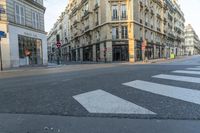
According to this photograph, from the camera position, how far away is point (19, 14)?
24.3 m

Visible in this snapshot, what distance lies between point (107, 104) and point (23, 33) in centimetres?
2275

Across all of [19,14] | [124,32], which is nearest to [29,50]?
[19,14]

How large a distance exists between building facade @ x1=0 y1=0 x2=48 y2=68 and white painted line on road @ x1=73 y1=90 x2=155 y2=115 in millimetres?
19189

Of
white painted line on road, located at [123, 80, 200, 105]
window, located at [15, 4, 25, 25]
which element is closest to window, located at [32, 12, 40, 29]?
window, located at [15, 4, 25, 25]

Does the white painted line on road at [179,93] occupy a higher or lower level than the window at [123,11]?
lower

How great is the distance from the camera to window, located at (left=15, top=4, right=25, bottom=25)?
2373cm

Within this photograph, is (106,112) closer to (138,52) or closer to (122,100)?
(122,100)

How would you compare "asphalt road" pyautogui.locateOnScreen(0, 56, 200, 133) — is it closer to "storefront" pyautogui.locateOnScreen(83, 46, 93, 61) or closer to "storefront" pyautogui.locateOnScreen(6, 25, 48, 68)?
"storefront" pyautogui.locateOnScreen(6, 25, 48, 68)

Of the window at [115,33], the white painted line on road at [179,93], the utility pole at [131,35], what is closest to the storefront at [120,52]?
the utility pole at [131,35]

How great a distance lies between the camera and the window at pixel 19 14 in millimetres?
23733

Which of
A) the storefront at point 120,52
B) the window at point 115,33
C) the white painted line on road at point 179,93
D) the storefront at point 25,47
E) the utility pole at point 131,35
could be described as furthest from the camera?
the window at point 115,33

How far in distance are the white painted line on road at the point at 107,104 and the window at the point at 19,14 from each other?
2143 cm

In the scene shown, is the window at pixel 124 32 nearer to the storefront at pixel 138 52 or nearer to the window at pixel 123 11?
the window at pixel 123 11

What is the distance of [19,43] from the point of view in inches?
955
